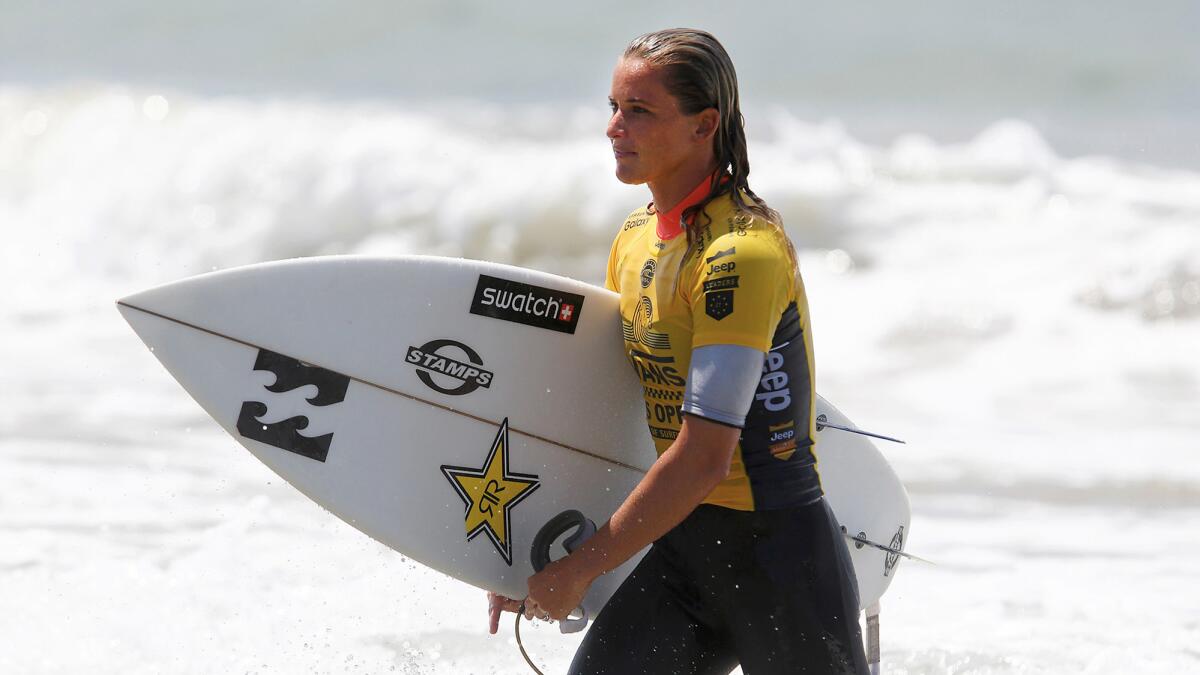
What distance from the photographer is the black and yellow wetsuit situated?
2.17 meters

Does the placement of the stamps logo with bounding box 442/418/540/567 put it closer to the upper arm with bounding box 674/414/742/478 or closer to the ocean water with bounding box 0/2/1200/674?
the upper arm with bounding box 674/414/742/478

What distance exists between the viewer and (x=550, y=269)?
11.8 metres

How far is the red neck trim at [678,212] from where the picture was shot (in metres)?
2.24

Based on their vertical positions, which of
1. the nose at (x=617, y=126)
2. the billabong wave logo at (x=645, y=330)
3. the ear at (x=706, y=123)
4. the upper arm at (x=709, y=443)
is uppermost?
the ear at (x=706, y=123)

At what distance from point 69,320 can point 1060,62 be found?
13.3m

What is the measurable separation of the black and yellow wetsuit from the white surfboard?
0.39 meters

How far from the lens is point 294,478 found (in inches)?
107

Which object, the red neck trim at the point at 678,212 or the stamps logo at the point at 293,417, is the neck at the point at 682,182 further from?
the stamps logo at the point at 293,417

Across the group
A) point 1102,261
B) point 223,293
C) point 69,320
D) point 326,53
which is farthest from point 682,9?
point 223,293

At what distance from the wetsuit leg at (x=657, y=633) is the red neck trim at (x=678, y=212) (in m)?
0.52

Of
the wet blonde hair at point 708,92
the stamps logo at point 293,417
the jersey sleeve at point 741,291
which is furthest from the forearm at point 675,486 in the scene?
the stamps logo at point 293,417

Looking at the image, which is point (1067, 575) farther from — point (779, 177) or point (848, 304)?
point (779, 177)

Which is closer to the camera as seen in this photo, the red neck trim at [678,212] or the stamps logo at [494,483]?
the red neck trim at [678,212]

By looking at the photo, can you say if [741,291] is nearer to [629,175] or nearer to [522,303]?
[629,175]
